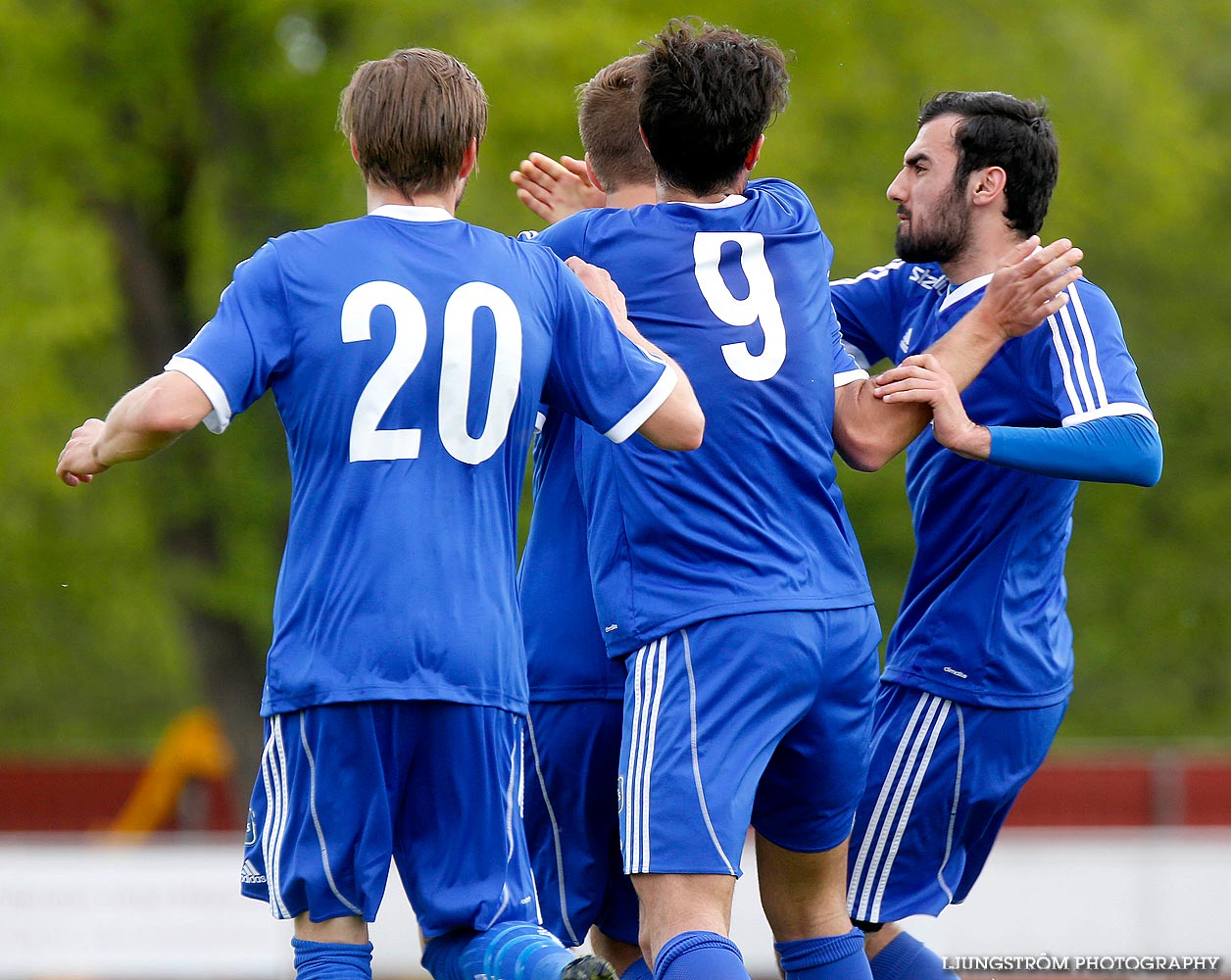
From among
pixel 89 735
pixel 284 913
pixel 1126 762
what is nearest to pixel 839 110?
pixel 1126 762

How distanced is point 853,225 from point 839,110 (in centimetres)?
139

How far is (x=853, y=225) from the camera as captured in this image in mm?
14367

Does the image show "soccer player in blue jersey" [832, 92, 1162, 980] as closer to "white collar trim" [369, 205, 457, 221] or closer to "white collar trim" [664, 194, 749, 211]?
"white collar trim" [664, 194, 749, 211]

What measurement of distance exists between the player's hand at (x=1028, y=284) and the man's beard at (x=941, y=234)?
0.39 meters

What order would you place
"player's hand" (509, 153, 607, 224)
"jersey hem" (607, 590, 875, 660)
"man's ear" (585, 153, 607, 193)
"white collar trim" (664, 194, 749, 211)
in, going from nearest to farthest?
"jersey hem" (607, 590, 875, 660) → "white collar trim" (664, 194, 749, 211) → "man's ear" (585, 153, 607, 193) → "player's hand" (509, 153, 607, 224)

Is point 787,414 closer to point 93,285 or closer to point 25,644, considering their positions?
point 93,285

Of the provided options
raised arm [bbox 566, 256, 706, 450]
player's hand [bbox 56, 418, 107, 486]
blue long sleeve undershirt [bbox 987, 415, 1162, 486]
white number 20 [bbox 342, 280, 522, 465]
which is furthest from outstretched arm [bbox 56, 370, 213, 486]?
blue long sleeve undershirt [bbox 987, 415, 1162, 486]

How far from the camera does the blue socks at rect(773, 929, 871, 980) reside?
389 centimetres

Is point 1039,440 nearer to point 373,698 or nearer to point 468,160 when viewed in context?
point 468,160

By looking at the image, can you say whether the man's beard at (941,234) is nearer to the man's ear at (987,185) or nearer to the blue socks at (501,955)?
the man's ear at (987,185)

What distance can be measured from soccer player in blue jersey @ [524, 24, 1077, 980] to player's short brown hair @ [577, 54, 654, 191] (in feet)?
0.64

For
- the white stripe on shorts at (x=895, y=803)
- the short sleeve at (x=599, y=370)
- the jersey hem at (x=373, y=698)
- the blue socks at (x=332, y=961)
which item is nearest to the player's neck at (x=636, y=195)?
the short sleeve at (x=599, y=370)

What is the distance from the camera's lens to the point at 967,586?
426 cm

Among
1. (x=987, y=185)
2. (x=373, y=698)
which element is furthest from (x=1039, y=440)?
(x=373, y=698)
